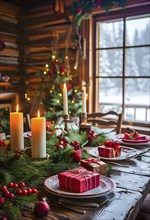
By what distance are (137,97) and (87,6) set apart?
1.26 meters

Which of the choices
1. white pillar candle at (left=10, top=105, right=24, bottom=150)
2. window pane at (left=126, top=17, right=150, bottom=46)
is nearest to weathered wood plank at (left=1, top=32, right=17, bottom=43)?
window pane at (left=126, top=17, right=150, bottom=46)

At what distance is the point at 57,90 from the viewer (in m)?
3.45

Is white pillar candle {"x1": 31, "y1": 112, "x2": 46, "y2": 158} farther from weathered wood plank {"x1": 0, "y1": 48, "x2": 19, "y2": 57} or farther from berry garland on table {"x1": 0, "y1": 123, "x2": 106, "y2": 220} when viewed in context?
weathered wood plank {"x1": 0, "y1": 48, "x2": 19, "y2": 57}

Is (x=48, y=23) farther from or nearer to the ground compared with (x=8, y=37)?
farther from the ground

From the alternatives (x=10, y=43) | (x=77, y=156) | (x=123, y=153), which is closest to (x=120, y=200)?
(x=77, y=156)

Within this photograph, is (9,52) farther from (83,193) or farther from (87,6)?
(83,193)

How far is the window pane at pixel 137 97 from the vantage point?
11.3ft

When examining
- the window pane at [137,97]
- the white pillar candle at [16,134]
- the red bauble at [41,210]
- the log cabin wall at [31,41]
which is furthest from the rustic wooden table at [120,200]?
the log cabin wall at [31,41]

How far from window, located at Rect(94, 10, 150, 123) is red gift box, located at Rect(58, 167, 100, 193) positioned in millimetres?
2491

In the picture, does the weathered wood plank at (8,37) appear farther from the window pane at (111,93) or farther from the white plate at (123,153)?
the white plate at (123,153)

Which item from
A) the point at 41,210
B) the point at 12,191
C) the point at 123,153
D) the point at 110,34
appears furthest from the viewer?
the point at 110,34

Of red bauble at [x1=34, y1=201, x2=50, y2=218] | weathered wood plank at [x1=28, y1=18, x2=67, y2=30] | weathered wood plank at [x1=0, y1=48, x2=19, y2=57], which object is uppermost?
weathered wood plank at [x1=28, y1=18, x2=67, y2=30]

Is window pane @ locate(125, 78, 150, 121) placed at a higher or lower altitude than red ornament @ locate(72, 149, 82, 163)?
higher

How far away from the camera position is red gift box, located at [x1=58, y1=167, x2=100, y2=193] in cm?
106
